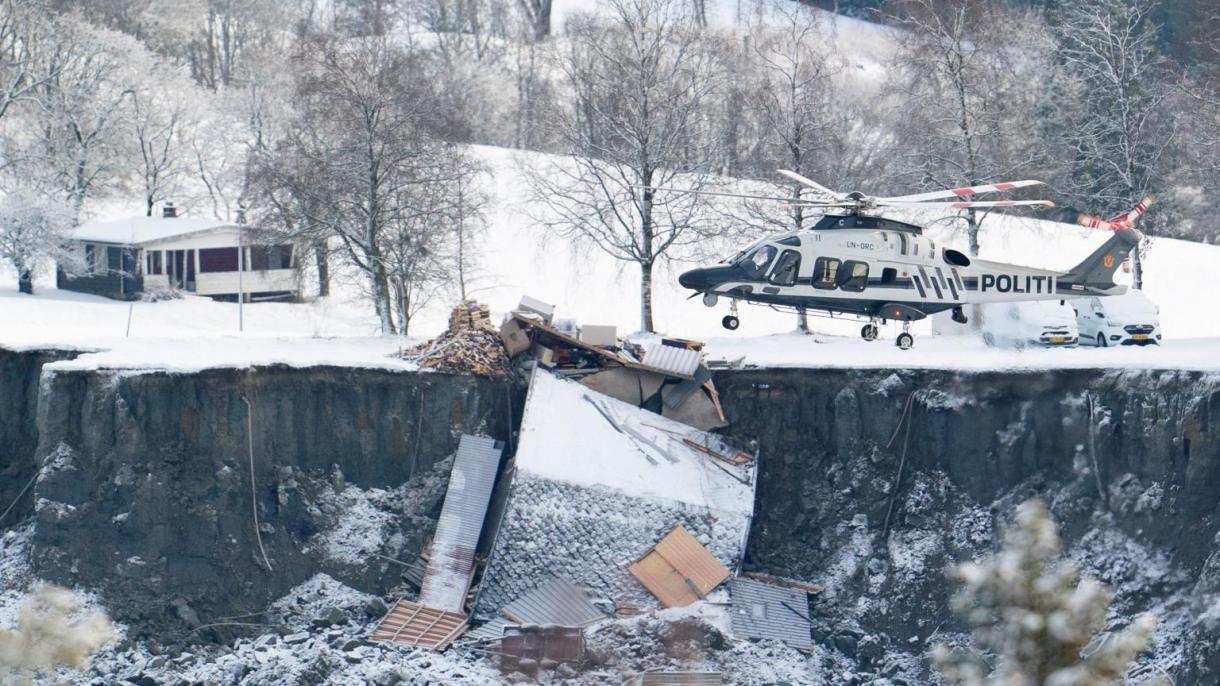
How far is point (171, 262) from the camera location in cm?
5191

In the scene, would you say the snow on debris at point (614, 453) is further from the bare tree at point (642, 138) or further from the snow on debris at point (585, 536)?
the bare tree at point (642, 138)

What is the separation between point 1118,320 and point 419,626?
1788cm

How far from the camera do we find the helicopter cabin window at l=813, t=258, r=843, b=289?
29656mm

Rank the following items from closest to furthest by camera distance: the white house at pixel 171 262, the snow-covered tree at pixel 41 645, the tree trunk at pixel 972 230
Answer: the snow-covered tree at pixel 41 645, the tree trunk at pixel 972 230, the white house at pixel 171 262

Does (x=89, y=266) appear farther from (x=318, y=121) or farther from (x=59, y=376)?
(x=59, y=376)

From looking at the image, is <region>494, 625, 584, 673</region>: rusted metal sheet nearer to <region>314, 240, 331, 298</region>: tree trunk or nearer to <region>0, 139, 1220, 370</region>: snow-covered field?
<region>0, 139, 1220, 370</region>: snow-covered field

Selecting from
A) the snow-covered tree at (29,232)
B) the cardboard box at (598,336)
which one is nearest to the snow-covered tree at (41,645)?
the cardboard box at (598,336)

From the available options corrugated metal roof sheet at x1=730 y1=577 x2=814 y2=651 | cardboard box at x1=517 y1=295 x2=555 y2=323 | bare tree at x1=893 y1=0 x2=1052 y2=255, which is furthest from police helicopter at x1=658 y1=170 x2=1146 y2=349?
bare tree at x1=893 y1=0 x2=1052 y2=255

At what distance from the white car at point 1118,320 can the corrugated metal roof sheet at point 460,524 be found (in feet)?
48.1

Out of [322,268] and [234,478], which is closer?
[234,478]

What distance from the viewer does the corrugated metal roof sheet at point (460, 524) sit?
27.4m

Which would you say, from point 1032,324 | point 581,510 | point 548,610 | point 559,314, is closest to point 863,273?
point 1032,324

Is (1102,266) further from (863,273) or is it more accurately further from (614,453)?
(614,453)

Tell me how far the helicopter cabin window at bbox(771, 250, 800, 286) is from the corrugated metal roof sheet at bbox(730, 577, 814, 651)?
19.6 feet
